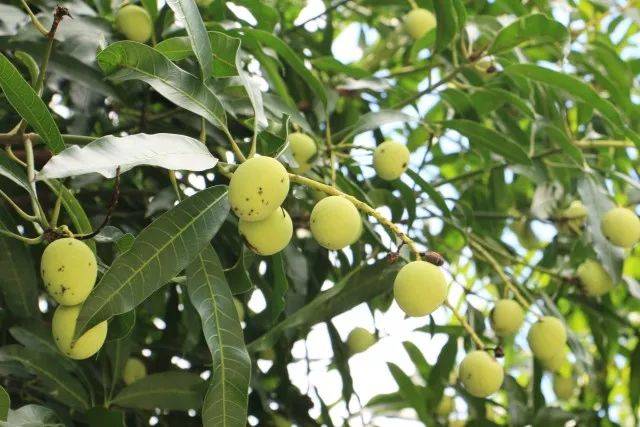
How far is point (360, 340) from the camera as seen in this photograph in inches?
62.8

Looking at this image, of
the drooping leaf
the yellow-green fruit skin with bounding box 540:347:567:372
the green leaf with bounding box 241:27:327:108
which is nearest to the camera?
the drooping leaf

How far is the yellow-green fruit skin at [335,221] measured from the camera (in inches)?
36.4

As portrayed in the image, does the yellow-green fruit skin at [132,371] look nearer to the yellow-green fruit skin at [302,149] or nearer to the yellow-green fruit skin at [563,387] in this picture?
the yellow-green fruit skin at [302,149]

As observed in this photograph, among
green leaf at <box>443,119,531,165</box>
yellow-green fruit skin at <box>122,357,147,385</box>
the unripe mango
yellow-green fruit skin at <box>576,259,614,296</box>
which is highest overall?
green leaf at <box>443,119,531,165</box>

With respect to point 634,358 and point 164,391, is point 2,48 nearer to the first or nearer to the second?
point 164,391

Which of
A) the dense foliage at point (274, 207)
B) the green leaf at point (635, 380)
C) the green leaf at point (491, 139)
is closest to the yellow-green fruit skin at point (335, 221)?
the dense foliage at point (274, 207)

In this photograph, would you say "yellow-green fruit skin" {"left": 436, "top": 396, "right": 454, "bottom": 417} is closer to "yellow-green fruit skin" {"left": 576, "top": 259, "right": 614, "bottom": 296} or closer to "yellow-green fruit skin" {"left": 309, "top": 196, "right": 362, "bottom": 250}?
"yellow-green fruit skin" {"left": 576, "top": 259, "right": 614, "bottom": 296}

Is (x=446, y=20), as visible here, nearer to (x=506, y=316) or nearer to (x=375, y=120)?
(x=375, y=120)

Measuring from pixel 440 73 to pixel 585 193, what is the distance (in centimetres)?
67

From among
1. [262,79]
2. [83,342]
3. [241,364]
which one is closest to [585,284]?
[262,79]

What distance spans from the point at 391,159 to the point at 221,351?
0.43 metres

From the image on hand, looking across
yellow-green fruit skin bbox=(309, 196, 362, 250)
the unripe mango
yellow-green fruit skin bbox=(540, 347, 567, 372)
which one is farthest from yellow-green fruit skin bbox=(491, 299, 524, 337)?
yellow-green fruit skin bbox=(309, 196, 362, 250)

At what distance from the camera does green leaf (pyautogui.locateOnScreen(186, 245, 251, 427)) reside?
35.0 inches

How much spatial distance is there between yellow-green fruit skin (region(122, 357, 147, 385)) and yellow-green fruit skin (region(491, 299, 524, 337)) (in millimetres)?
566
